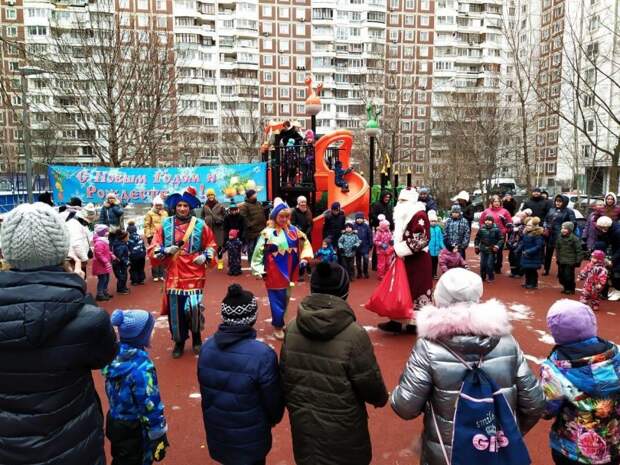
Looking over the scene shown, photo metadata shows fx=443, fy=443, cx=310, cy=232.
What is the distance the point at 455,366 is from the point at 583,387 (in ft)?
Result: 2.57

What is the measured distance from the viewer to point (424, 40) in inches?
2345

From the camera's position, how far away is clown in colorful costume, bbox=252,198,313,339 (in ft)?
18.2

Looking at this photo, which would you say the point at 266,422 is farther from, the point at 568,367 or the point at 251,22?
the point at 251,22

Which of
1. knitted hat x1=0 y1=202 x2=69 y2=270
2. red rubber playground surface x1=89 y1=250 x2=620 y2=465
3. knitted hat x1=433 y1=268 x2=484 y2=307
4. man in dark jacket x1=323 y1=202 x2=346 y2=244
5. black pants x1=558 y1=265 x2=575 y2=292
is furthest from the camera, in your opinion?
man in dark jacket x1=323 y1=202 x2=346 y2=244

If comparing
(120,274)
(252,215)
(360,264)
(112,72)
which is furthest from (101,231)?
(112,72)

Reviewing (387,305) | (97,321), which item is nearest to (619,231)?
(387,305)

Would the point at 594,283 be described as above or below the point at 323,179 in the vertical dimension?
below

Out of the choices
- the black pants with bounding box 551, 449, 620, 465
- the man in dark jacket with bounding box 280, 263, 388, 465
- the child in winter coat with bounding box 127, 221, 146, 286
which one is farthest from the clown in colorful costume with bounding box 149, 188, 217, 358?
the child in winter coat with bounding box 127, 221, 146, 286

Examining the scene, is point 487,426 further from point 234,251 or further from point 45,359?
Result: point 234,251

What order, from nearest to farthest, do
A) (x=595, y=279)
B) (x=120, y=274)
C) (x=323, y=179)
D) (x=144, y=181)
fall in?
(x=595, y=279) < (x=120, y=274) < (x=323, y=179) < (x=144, y=181)

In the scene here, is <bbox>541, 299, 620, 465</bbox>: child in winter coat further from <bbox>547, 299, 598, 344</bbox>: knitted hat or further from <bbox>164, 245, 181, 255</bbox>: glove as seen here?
<bbox>164, 245, 181, 255</bbox>: glove

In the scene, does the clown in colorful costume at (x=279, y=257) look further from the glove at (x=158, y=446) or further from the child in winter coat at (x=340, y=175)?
the child in winter coat at (x=340, y=175)

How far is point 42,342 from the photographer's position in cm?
186

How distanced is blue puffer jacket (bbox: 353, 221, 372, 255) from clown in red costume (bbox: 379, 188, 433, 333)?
11.4 ft
